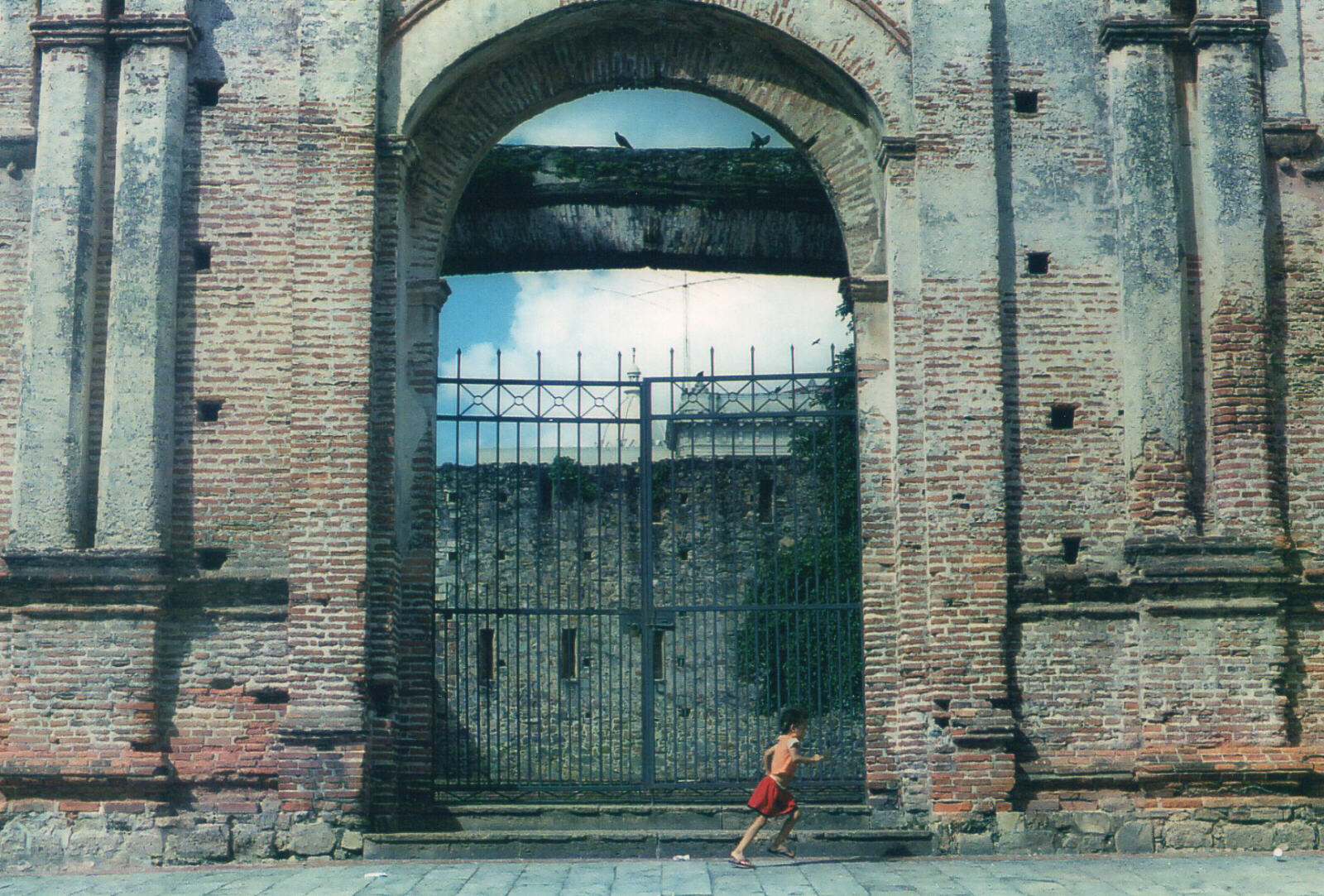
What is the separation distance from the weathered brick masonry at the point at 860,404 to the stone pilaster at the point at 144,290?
0.03 metres

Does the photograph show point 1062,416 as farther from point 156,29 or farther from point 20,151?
point 20,151

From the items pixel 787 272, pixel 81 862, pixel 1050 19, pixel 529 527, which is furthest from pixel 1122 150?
pixel 529 527

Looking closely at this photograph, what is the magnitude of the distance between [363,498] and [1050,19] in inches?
228

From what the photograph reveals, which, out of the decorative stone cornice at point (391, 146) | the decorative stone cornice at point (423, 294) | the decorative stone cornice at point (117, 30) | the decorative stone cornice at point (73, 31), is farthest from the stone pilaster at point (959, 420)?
the decorative stone cornice at point (73, 31)

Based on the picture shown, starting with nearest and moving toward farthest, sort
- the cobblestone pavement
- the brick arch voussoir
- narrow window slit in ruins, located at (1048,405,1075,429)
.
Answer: the cobblestone pavement, narrow window slit in ruins, located at (1048,405,1075,429), the brick arch voussoir

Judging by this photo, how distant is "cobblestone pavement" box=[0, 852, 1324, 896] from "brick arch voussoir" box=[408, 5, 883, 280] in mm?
4049

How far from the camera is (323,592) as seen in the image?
353 inches

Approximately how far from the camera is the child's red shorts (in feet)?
27.2

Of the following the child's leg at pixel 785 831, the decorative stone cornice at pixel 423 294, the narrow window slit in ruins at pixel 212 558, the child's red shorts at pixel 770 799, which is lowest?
the child's leg at pixel 785 831

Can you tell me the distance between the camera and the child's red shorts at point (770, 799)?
8.30 m

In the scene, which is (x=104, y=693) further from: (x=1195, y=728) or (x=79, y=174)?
(x=1195, y=728)

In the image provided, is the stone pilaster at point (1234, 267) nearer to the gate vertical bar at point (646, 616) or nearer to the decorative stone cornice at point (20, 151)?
the gate vertical bar at point (646, 616)

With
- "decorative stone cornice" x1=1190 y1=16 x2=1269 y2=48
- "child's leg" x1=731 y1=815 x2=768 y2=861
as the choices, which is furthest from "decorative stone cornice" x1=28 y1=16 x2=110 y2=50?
"decorative stone cornice" x1=1190 y1=16 x2=1269 y2=48

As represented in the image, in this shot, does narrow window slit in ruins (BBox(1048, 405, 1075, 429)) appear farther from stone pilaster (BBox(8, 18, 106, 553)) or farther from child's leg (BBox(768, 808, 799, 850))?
stone pilaster (BBox(8, 18, 106, 553))
